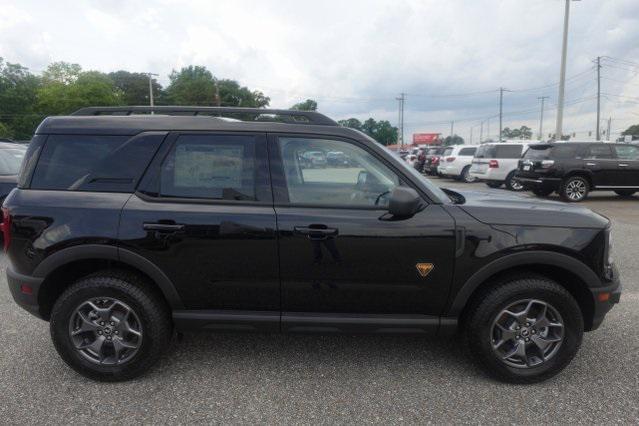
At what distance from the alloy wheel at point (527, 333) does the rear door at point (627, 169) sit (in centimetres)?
1159

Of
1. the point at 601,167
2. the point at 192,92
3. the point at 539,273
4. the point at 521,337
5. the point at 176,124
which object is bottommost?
the point at 521,337

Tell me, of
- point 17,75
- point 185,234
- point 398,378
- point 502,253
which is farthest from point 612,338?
point 17,75

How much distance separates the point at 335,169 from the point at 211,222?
38.0 inches

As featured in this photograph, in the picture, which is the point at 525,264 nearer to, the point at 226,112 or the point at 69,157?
the point at 226,112

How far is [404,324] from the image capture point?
2947mm

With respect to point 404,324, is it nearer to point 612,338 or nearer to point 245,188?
point 245,188

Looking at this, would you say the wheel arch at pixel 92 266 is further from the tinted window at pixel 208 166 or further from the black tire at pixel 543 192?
the black tire at pixel 543 192

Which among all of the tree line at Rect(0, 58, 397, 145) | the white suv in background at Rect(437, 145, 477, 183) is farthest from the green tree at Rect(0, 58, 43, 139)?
the white suv in background at Rect(437, 145, 477, 183)

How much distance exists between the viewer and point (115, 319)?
Result: 3012 mm

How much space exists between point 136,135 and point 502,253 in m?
2.59

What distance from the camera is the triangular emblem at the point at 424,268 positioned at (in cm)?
288

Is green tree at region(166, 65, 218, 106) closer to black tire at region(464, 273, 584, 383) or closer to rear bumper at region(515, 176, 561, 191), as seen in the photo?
rear bumper at region(515, 176, 561, 191)

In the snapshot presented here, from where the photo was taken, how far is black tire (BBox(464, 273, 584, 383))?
2914 millimetres

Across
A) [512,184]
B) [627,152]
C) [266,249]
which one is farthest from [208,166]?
[512,184]
